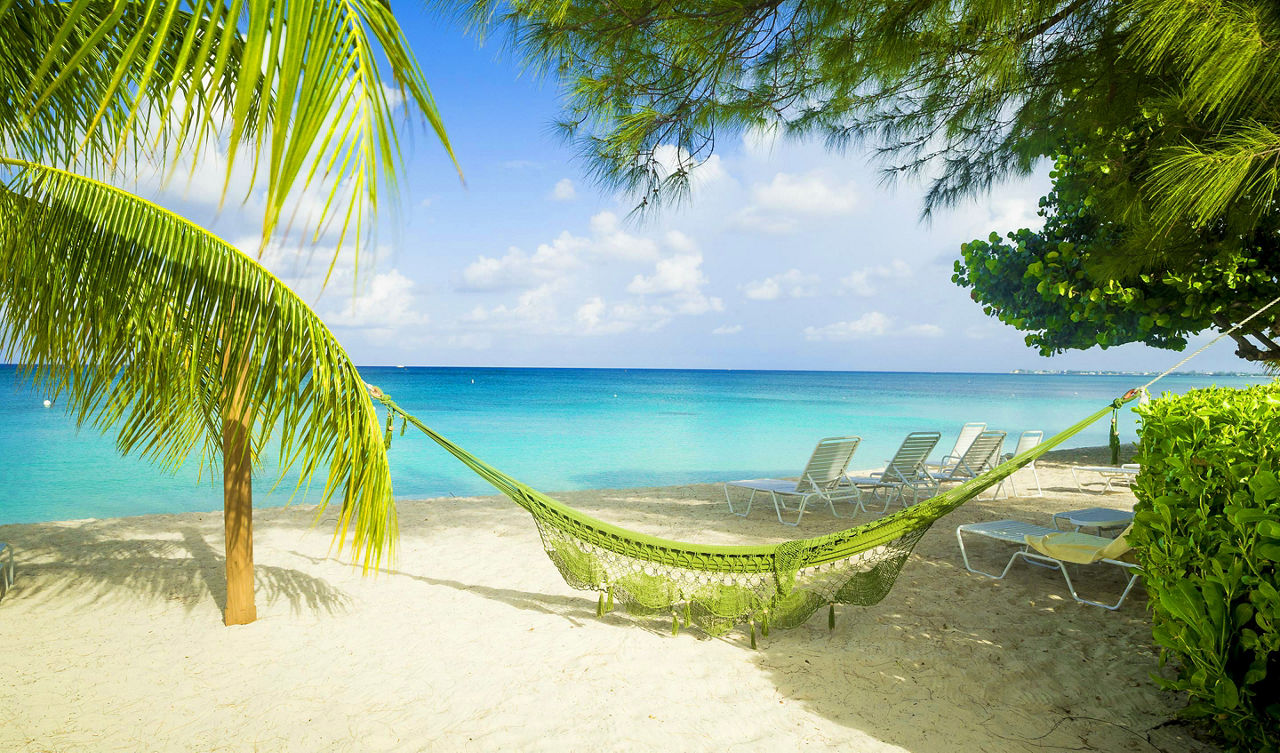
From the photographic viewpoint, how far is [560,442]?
16797 mm

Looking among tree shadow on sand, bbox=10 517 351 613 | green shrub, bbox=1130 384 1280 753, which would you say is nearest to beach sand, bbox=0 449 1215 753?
tree shadow on sand, bbox=10 517 351 613

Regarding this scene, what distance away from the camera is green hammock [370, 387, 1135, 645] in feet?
9.64

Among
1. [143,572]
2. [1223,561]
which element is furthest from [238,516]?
[1223,561]

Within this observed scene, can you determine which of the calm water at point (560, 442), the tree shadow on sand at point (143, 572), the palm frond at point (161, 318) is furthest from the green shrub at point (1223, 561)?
the calm water at point (560, 442)

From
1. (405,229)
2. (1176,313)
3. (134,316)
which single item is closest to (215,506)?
(134,316)

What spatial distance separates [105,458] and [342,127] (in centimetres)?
1606

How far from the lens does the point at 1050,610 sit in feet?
10.8

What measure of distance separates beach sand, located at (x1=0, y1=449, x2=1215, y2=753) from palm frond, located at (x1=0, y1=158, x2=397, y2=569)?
725mm

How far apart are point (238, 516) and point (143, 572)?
146 cm

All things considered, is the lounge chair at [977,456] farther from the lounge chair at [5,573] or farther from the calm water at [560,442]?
the lounge chair at [5,573]

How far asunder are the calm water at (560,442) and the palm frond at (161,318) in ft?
1.31

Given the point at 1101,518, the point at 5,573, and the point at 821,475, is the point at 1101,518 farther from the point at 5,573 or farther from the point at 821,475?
the point at 5,573

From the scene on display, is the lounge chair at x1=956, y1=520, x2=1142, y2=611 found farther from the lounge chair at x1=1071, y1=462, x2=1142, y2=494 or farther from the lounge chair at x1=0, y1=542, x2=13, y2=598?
the lounge chair at x1=0, y1=542, x2=13, y2=598

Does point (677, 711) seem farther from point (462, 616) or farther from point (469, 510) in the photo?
point (469, 510)
